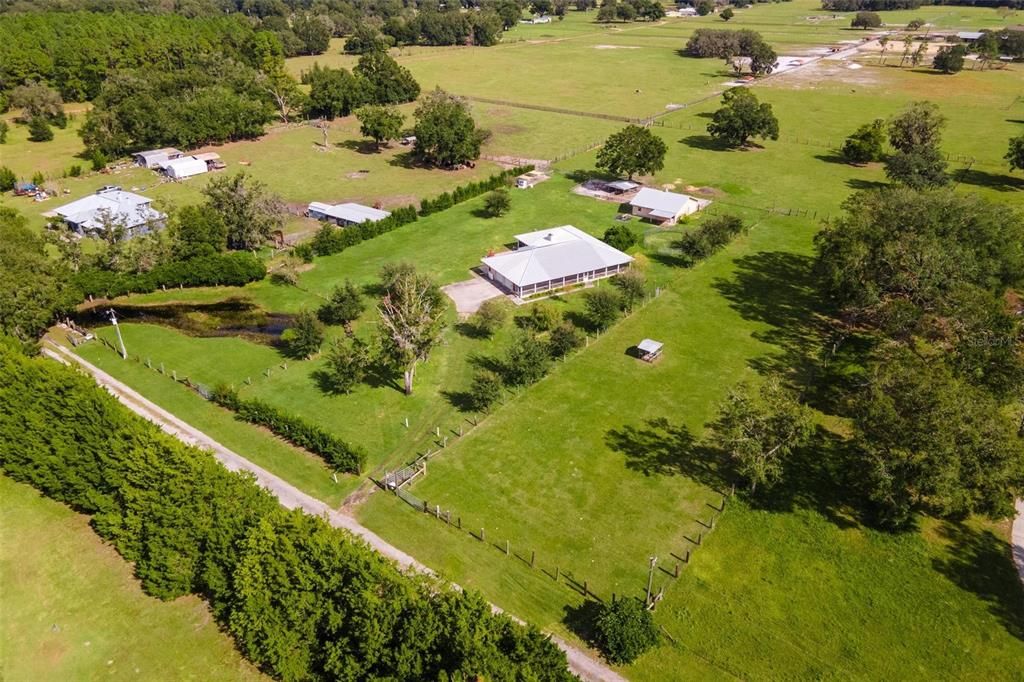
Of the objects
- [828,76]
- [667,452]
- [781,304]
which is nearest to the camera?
[667,452]

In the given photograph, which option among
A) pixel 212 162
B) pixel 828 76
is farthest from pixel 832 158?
pixel 212 162

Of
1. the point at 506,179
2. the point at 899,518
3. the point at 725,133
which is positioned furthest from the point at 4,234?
the point at 725,133

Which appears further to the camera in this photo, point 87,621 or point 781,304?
point 781,304

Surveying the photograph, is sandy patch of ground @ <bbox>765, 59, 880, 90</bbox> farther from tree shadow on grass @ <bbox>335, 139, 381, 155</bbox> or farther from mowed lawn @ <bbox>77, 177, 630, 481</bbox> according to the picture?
mowed lawn @ <bbox>77, 177, 630, 481</bbox>

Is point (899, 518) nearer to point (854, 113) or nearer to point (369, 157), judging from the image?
point (369, 157)

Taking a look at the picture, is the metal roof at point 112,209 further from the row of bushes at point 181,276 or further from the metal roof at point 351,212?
the metal roof at point 351,212

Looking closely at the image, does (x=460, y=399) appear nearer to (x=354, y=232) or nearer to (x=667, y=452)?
(x=667, y=452)

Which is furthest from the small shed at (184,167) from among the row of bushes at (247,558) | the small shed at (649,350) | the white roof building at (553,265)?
the small shed at (649,350)

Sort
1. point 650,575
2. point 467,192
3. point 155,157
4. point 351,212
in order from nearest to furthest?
point 650,575 < point 351,212 < point 467,192 < point 155,157
